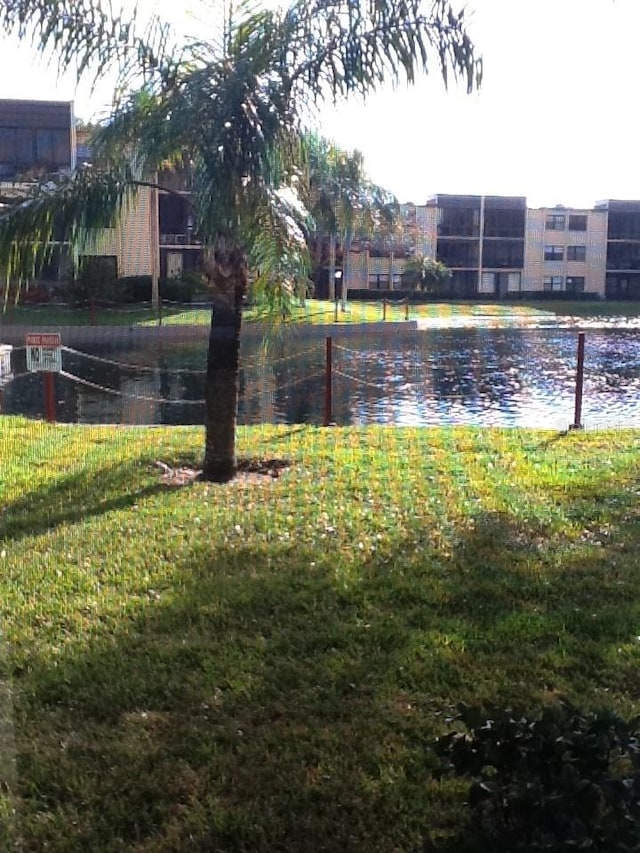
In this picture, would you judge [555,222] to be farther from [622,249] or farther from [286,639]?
Answer: [286,639]

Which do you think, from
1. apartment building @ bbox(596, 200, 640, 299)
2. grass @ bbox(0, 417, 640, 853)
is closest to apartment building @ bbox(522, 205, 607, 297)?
apartment building @ bbox(596, 200, 640, 299)

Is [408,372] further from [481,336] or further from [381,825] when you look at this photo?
[381,825]

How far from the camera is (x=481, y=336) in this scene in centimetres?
3212

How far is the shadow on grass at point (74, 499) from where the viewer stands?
6.32 meters

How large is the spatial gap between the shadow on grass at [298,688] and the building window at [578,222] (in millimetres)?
61790

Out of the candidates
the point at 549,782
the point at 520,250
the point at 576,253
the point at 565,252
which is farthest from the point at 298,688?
the point at 576,253

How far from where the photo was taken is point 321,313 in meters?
33.8

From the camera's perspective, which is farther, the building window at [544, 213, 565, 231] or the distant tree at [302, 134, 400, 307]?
the building window at [544, 213, 565, 231]

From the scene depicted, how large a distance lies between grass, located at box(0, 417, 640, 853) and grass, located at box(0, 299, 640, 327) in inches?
386

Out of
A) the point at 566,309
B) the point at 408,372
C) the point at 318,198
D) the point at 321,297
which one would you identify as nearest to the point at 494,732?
the point at 318,198

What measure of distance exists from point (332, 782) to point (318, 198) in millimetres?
6591

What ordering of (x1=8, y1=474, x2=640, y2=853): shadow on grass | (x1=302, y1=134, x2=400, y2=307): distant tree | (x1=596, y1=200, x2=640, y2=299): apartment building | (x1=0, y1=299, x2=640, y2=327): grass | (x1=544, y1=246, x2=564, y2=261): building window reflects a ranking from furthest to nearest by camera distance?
1. (x1=544, y1=246, x2=564, y2=261): building window
2. (x1=596, y1=200, x2=640, y2=299): apartment building
3. (x1=0, y1=299, x2=640, y2=327): grass
4. (x1=302, y1=134, x2=400, y2=307): distant tree
5. (x1=8, y1=474, x2=640, y2=853): shadow on grass

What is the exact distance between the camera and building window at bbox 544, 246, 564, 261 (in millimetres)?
64188

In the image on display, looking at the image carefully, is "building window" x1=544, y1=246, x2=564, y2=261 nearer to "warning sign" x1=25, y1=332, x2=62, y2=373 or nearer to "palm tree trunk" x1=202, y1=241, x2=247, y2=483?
"warning sign" x1=25, y1=332, x2=62, y2=373
